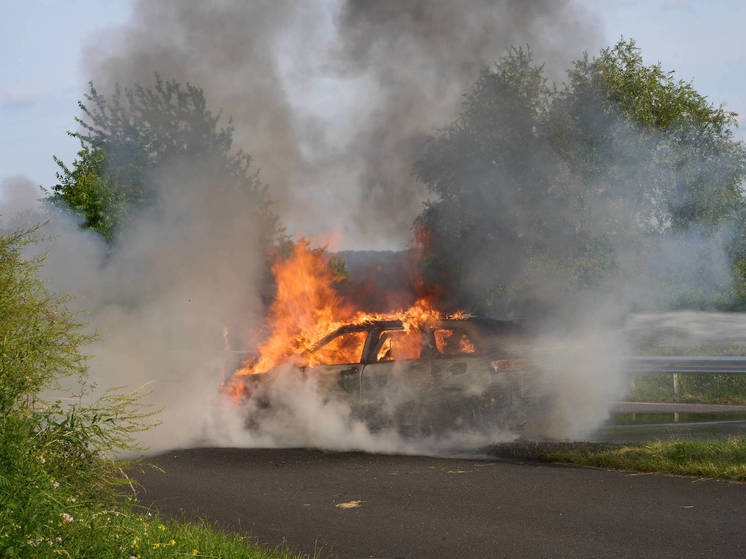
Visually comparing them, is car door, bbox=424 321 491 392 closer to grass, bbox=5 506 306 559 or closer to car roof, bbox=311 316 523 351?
car roof, bbox=311 316 523 351

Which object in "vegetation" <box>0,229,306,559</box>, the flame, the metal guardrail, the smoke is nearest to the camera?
"vegetation" <box>0,229,306,559</box>

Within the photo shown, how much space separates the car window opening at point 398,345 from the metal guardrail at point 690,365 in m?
4.42

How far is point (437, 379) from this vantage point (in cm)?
1026

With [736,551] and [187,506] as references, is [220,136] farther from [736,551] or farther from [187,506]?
[736,551]

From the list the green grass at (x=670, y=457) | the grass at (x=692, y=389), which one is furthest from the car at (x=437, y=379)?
the grass at (x=692, y=389)

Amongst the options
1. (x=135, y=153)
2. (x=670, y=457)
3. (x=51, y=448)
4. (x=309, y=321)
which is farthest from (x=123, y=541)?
(x=135, y=153)

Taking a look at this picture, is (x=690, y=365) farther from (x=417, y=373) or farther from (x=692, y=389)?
(x=417, y=373)

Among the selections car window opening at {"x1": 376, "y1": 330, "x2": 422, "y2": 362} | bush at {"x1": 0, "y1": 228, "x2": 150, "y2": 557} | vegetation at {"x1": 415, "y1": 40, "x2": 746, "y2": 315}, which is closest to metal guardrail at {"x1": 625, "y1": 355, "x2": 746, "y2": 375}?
car window opening at {"x1": 376, "y1": 330, "x2": 422, "y2": 362}

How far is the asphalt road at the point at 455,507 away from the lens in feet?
18.9

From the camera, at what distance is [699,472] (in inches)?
307

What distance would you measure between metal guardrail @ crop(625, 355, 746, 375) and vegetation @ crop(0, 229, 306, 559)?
894 centimetres

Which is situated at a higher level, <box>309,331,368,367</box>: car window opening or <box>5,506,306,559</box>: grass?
<box>309,331,368,367</box>: car window opening

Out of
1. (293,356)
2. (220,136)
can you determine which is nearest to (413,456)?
(293,356)

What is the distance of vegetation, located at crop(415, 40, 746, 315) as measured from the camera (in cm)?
2027
